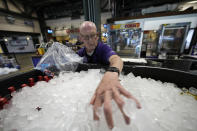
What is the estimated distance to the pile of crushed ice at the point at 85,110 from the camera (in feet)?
1.43

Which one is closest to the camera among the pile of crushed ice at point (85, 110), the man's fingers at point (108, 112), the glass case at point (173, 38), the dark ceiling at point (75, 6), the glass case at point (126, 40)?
the man's fingers at point (108, 112)

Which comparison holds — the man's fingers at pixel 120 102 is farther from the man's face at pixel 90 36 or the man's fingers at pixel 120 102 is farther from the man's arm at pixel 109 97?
the man's face at pixel 90 36

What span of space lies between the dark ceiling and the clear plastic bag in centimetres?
404

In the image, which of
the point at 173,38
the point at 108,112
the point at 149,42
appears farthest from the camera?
the point at 149,42

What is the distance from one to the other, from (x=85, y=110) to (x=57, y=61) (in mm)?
844

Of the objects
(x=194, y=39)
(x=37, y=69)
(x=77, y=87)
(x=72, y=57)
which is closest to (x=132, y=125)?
(x=77, y=87)

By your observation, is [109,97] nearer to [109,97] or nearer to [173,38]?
[109,97]

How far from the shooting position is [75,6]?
265 inches

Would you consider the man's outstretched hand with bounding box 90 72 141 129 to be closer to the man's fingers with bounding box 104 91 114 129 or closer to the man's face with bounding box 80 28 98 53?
the man's fingers with bounding box 104 91 114 129

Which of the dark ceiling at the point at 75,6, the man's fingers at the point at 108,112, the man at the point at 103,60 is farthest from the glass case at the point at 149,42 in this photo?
the man's fingers at the point at 108,112

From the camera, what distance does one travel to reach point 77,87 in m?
0.77

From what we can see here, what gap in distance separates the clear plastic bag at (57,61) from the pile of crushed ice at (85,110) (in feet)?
1.15

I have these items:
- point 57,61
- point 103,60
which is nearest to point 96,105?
point 103,60

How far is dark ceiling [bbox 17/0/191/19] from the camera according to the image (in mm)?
4903
